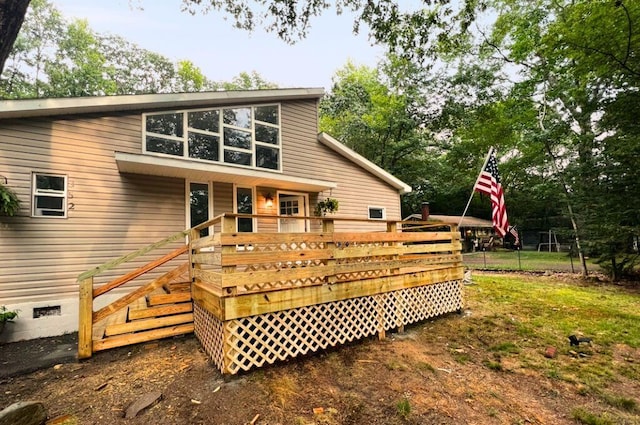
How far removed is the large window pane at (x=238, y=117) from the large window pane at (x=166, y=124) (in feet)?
3.72

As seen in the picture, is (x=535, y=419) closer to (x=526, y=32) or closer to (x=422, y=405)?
(x=422, y=405)

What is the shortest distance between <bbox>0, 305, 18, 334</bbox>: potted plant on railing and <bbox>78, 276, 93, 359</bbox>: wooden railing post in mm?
1913

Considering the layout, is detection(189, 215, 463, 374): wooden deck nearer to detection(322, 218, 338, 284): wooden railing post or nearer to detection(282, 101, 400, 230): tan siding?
detection(322, 218, 338, 284): wooden railing post

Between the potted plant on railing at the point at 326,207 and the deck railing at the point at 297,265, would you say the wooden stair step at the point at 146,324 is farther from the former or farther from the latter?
the potted plant on railing at the point at 326,207

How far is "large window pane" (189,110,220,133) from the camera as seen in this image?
7.34 m

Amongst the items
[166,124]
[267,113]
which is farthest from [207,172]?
[267,113]

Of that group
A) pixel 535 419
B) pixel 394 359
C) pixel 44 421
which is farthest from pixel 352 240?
pixel 44 421

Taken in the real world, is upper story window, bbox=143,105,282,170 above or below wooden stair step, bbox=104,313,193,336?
above

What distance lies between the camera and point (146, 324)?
479 centimetres

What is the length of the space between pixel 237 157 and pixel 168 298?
3.97m

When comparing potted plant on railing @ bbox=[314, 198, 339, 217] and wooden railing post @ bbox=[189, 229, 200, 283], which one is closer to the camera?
wooden railing post @ bbox=[189, 229, 200, 283]

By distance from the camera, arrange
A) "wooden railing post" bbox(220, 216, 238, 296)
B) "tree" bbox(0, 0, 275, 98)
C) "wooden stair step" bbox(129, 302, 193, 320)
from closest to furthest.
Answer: "wooden railing post" bbox(220, 216, 238, 296)
"wooden stair step" bbox(129, 302, 193, 320)
"tree" bbox(0, 0, 275, 98)

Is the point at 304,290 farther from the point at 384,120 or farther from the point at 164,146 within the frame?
the point at 384,120

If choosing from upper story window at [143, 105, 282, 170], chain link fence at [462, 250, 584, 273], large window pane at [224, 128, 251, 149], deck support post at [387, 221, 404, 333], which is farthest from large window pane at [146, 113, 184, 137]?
chain link fence at [462, 250, 584, 273]
